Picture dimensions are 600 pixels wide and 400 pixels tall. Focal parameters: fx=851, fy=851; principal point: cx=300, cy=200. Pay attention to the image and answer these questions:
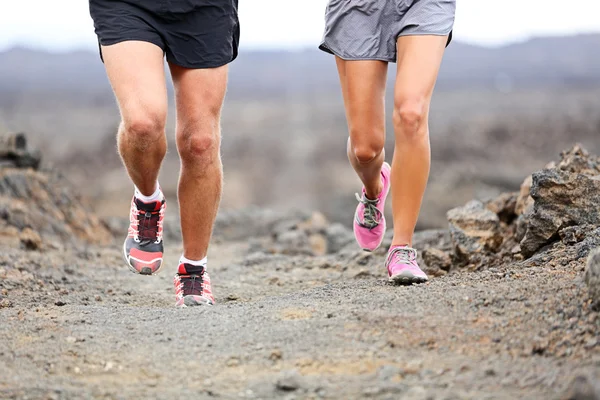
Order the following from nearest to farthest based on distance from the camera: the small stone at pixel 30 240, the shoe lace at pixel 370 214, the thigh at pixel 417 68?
the thigh at pixel 417 68 → the shoe lace at pixel 370 214 → the small stone at pixel 30 240

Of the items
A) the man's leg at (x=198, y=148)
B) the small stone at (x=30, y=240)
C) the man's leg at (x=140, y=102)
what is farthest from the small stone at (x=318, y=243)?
the man's leg at (x=140, y=102)

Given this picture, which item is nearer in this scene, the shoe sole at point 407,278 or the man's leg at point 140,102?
the man's leg at point 140,102

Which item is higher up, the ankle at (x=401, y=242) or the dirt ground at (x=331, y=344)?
the ankle at (x=401, y=242)

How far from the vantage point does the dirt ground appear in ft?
10.0

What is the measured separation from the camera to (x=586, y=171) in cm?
571

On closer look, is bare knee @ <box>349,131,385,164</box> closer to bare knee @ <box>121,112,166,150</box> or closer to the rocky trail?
the rocky trail

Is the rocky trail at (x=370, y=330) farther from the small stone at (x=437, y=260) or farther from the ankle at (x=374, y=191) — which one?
the ankle at (x=374, y=191)

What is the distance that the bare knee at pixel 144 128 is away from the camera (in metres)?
4.20

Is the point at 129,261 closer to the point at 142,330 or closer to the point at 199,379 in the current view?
the point at 142,330

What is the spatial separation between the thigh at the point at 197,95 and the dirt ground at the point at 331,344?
0.99m

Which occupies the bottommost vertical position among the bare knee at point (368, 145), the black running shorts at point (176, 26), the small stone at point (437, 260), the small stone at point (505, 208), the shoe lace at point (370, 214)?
the small stone at point (437, 260)

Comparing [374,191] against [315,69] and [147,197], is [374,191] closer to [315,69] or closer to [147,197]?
[147,197]

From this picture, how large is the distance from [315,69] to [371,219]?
104 metres

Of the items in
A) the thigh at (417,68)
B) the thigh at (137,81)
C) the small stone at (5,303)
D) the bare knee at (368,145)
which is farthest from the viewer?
the bare knee at (368,145)
